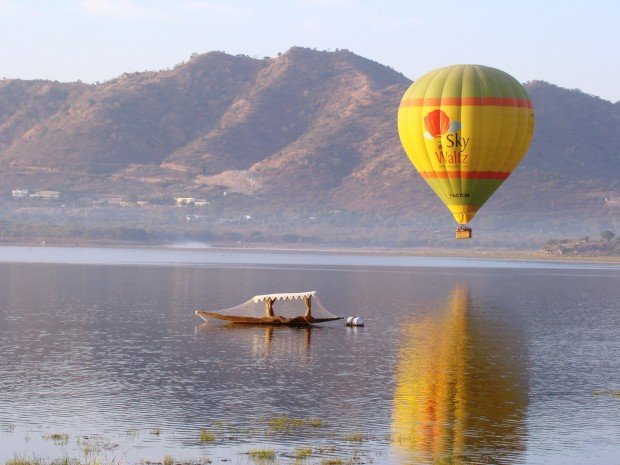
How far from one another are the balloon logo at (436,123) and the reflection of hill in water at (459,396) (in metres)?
14.6

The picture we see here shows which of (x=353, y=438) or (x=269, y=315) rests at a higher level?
(x=269, y=315)

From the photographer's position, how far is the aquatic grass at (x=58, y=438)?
43956 mm

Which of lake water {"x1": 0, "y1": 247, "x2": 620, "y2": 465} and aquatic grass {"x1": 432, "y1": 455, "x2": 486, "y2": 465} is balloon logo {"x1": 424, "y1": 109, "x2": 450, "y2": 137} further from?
aquatic grass {"x1": 432, "y1": 455, "x2": 486, "y2": 465}

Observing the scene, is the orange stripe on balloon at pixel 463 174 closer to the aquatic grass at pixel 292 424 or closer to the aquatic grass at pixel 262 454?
the aquatic grass at pixel 292 424

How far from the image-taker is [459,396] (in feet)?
189

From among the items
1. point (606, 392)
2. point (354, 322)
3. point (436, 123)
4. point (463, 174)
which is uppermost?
point (436, 123)

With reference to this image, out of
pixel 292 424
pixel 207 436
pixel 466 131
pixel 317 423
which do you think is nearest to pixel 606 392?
pixel 317 423

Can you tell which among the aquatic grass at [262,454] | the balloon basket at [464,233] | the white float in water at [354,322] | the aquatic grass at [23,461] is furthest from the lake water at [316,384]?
the balloon basket at [464,233]

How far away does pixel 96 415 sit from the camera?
164 feet

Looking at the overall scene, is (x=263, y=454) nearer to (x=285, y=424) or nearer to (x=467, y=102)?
(x=285, y=424)

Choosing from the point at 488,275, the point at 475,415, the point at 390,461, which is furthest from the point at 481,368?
the point at 488,275

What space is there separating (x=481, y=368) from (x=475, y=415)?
1788cm

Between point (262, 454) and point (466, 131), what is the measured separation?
5624 cm

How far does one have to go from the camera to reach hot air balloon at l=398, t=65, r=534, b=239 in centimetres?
9481
